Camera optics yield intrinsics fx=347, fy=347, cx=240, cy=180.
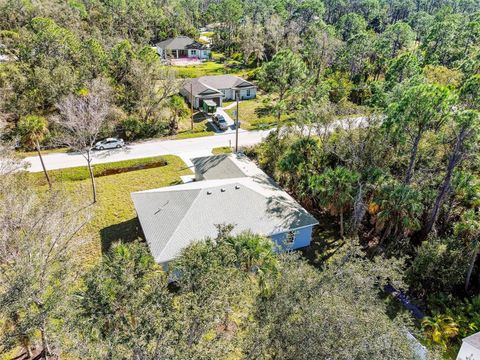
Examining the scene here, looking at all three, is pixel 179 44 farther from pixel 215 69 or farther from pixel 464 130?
pixel 464 130

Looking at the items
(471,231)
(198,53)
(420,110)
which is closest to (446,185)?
(471,231)

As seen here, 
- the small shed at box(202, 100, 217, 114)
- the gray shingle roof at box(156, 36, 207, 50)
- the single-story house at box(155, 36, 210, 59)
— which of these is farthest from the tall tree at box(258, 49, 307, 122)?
the gray shingle roof at box(156, 36, 207, 50)

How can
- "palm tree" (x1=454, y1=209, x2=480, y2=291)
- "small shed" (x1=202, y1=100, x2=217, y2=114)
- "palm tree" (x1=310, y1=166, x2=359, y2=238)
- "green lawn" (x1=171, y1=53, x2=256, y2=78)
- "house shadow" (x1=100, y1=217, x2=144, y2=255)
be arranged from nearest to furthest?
1. "palm tree" (x1=454, y1=209, x2=480, y2=291)
2. "palm tree" (x1=310, y1=166, x2=359, y2=238)
3. "house shadow" (x1=100, y1=217, x2=144, y2=255)
4. "small shed" (x1=202, y1=100, x2=217, y2=114)
5. "green lawn" (x1=171, y1=53, x2=256, y2=78)

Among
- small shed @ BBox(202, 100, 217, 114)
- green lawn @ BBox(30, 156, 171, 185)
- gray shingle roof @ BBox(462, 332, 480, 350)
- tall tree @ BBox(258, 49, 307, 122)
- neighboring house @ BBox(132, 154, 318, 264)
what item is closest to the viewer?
gray shingle roof @ BBox(462, 332, 480, 350)

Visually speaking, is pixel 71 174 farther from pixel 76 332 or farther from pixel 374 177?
pixel 374 177

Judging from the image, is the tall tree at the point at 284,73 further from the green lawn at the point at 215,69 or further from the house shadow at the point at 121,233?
the house shadow at the point at 121,233

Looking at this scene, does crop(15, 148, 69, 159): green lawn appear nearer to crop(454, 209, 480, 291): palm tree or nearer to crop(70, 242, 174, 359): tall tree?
crop(70, 242, 174, 359): tall tree

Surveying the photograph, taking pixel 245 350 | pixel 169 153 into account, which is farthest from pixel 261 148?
pixel 245 350
